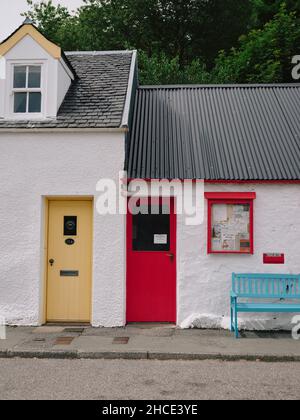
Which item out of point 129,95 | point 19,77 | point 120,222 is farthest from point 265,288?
point 19,77

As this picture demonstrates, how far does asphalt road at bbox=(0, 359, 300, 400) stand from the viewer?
550 cm

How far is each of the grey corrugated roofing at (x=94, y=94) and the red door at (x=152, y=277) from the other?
2057mm

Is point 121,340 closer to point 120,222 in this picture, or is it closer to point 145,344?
point 145,344

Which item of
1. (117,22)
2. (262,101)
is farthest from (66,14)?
(262,101)

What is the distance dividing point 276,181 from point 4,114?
19.4 ft

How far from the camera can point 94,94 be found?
10719 millimetres

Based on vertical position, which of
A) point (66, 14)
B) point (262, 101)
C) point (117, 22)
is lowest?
point (262, 101)

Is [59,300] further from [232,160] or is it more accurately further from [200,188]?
[232,160]

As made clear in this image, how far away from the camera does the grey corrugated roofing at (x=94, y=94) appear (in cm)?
937

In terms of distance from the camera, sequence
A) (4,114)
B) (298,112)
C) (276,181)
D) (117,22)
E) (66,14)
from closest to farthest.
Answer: (276,181) < (4,114) < (298,112) < (117,22) < (66,14)

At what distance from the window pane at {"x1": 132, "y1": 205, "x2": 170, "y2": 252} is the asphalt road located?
2.89 m

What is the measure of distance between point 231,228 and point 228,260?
0.65 metres

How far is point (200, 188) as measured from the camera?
916cm

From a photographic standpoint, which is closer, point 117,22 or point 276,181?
point 276,181
